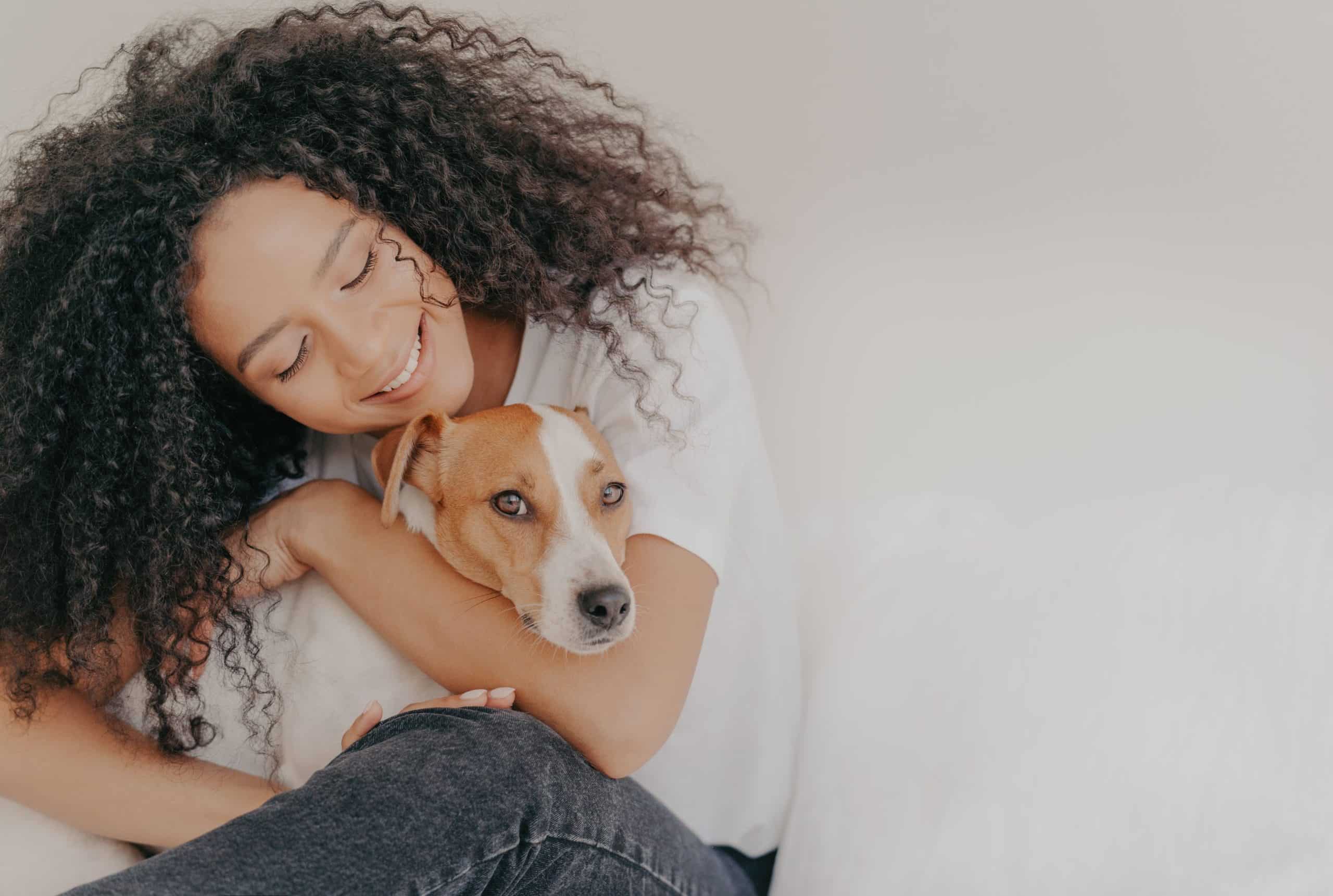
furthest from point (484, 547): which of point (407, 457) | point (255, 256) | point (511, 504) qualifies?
point (255, 256)

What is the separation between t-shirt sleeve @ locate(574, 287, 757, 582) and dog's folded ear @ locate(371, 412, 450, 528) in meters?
0.29

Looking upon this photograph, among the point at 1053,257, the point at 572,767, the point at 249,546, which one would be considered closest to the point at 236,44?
the point at 249,546

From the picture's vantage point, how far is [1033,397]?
2.18m

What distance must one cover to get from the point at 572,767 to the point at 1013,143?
1686 millimetres

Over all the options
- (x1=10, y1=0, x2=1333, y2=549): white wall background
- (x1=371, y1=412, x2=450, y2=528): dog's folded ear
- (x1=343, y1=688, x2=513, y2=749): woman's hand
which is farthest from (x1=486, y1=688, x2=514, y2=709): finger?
(x1=10, y1=0, x2=1333, y2=549): white wall background

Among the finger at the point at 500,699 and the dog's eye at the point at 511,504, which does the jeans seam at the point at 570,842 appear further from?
the dog's eye at the point at 511,504

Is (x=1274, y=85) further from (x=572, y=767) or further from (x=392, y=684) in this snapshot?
(x=392, y=684)

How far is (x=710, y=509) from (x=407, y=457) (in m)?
0.48

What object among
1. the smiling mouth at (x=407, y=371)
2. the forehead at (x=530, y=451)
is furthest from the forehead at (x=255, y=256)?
the forehead at (x=530, y=451)

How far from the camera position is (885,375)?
2.35 m

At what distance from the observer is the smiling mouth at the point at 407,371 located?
1574 mm

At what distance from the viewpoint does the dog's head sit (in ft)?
4.71

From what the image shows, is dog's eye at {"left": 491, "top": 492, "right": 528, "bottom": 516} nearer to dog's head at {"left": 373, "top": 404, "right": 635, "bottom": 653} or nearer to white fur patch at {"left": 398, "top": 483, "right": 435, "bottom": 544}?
dog's head at {"left": 373, "top": 404, "right": 635, "bottom": 653}

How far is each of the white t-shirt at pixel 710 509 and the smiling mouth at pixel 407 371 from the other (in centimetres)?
21
